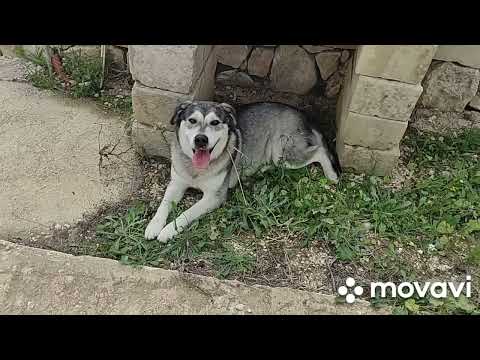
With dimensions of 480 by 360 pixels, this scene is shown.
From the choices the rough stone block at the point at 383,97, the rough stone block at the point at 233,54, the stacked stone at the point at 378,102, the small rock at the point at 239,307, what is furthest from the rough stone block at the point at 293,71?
the small rock at the point at 239,307

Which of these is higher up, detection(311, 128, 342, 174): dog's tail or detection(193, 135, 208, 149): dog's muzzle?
detection(193, 135, 208, 149): dog's muzzle

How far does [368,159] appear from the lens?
3754mm

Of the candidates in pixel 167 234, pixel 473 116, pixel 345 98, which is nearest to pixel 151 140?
pixel 167 234

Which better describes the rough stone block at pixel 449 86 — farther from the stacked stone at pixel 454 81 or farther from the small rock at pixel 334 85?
the small rock at pixel 334 85

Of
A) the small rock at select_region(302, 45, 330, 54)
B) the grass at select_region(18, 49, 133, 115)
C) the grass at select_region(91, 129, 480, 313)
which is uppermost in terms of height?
the small rock at select_region(302, 45, 330, 54)

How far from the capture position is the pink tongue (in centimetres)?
331

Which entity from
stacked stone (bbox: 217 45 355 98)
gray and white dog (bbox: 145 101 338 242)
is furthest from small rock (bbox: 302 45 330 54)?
gray and white dog (bbox: 145 101 338 242)

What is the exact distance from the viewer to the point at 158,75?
3385 millimetres

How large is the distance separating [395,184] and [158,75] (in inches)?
78.1

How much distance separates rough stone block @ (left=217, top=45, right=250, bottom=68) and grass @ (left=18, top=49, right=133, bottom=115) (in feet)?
3.03

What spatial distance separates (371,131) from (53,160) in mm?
2429

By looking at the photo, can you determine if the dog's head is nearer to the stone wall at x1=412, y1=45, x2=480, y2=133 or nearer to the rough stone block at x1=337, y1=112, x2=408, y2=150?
the rough stone block at x1=337, y1=112, x2=408, y2=150

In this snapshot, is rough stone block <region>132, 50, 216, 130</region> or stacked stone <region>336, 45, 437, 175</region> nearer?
stacked stone <region>336, 45, 437, 175</region>
